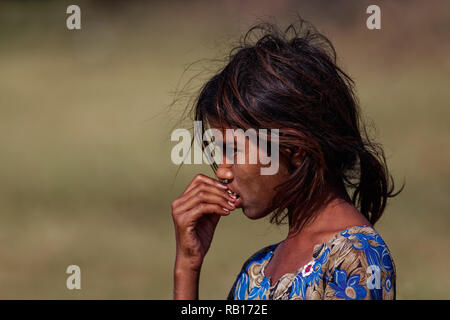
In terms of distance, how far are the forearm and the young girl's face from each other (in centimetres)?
43

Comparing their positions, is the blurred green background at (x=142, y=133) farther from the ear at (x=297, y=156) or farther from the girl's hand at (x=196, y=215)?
the ear at (x=297, y=156)

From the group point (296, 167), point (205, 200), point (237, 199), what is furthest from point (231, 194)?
point (296, 167)

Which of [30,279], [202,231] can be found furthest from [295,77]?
[30,279]

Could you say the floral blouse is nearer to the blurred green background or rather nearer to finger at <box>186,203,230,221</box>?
finger at <box>186,203,230,221</box>

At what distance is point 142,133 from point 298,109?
1050 centimetres

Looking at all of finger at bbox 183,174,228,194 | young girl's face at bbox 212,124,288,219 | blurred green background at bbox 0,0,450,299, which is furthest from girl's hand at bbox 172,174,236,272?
blurred green background at bbox 0,0,450,299

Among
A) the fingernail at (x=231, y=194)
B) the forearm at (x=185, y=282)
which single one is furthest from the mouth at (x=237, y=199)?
the forearm at (x=185, y=282)

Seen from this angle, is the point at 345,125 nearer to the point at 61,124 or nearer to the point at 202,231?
the point at 202,231

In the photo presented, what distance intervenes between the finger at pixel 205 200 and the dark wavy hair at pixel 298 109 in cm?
22

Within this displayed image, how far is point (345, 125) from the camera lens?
303 centimetres

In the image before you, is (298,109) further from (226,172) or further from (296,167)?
(226,172)

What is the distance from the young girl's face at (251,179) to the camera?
9.76 ft

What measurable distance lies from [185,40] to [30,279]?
25.7 feet

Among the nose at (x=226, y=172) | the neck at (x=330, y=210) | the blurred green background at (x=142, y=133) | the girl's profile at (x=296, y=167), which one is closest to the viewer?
the girl's profile at (x=296, y=167)
